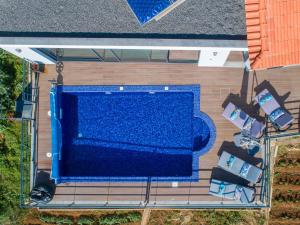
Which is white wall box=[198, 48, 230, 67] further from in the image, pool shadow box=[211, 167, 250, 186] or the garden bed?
the garden bed

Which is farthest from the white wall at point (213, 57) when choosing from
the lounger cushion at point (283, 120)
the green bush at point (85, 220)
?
the green bush at point (85, 220)

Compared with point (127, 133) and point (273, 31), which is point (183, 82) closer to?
point (127, 133)

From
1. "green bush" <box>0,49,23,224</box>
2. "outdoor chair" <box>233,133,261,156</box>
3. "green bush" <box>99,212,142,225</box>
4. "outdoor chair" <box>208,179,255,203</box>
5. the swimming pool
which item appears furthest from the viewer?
"green bush" <box>0,49,23,224</box>

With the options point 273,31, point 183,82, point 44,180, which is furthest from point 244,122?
point 44,180

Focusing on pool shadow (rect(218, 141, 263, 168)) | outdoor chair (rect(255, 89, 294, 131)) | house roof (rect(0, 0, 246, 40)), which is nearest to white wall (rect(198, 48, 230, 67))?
house roof (rect(0, 0, 246, 40))

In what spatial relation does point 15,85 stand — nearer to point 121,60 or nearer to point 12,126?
point 12,126

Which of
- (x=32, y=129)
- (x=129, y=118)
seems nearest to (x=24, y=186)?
(x=32, y=129)
